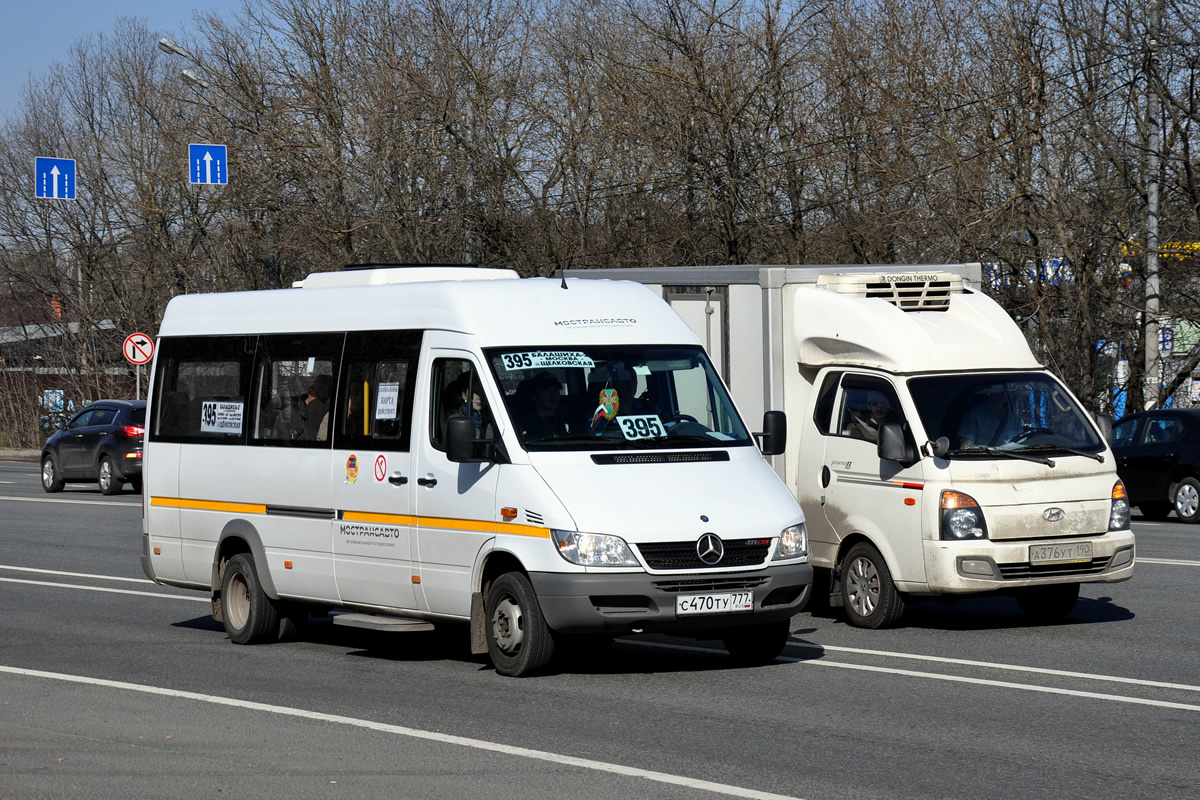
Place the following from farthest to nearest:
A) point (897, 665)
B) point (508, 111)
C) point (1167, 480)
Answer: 1. point (508, 111)
2. point (1167, 480)
3. point (897, 665)

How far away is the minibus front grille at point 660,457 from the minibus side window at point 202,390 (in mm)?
3409

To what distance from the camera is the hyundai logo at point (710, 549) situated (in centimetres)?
969

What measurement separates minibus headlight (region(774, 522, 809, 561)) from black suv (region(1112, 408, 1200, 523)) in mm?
13385

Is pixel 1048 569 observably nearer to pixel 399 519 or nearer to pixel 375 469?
pixel 399 519

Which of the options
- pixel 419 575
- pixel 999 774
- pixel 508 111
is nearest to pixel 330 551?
pixel 419 575

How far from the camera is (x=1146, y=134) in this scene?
27984 millimetres

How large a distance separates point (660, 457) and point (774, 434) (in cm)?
148

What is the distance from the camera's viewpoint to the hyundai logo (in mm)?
9694

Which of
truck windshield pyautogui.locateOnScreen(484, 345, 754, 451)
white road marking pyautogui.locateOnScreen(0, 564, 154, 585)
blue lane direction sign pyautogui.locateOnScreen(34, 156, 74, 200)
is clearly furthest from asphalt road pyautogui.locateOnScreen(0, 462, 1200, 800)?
blue lane direction sign pyautogui.locateOnScreen(34, 156, 74, 200)

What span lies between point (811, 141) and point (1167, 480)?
37.6 ft

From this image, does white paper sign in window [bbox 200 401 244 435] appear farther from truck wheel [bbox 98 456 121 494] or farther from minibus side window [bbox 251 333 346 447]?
truck wheel [bbox 98 456 121 494]

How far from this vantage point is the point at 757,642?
10.6m

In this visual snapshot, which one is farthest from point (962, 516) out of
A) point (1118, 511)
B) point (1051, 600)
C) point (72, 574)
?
point (72, 574)

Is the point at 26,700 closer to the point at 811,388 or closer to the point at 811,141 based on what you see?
the point at 811,388
